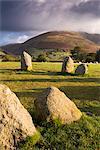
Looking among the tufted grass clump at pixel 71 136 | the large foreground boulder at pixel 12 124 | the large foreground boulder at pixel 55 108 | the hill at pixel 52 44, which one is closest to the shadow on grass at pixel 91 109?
the large foreground boulder at pixel 55 108

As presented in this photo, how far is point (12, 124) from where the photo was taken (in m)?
11.5

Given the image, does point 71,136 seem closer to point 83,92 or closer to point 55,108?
point 55,108

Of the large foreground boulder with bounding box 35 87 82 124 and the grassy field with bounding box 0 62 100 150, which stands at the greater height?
the large foreground boulder with bounding box 35 87 82 124

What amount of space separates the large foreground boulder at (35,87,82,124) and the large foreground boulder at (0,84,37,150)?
3.04 ft

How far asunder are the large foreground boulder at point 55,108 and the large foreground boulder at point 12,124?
3.04ft

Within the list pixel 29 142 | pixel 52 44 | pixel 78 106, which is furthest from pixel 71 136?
pixel 52 44

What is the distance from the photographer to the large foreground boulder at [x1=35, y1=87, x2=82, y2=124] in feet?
41.4

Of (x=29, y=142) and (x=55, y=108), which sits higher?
(x=55, y=108)

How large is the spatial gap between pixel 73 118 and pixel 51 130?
1032 mm

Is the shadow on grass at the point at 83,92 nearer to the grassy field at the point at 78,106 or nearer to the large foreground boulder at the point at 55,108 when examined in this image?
the grassy field at the point at 78,106

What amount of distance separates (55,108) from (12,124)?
1778 millimetres

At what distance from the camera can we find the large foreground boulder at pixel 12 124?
11281mm

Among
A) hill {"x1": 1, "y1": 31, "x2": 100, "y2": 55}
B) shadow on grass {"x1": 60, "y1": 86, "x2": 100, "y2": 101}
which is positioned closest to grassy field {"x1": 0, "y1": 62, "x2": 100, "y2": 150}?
shadow on grass {"x1": 60, "y1": 86, "x2": 100, "y2": 101}

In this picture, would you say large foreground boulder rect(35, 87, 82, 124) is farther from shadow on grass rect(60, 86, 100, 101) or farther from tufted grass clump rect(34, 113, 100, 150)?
shadow on grass rect(60, 86, 100, 101)
